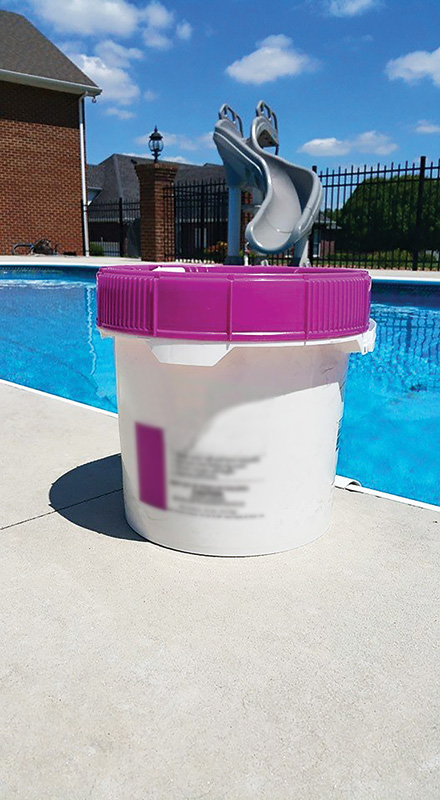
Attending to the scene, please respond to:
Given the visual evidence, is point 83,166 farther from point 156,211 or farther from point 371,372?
point 371,372

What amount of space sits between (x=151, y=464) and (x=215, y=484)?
23 cm

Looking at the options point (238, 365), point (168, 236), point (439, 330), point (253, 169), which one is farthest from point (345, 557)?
point (168, 236)

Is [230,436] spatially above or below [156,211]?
below

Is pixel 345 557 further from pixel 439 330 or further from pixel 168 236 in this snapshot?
pixel 168 236

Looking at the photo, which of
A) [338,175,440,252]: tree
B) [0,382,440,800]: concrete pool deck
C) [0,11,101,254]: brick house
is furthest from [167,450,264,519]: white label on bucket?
[0,11,101,254]: brick house

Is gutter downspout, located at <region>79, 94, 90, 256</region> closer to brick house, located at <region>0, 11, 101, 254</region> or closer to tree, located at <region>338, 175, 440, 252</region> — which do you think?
brick house, located at <region>0, 11, 101, 254</region>

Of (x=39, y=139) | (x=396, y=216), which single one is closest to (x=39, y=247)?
(x=39, y=139)

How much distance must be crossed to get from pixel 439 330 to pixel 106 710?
959 cm

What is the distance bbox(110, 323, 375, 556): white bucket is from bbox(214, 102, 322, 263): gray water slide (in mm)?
10600

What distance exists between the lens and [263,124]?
14.5 meters

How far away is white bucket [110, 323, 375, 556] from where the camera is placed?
69.3 inches

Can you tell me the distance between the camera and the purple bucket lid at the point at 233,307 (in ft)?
5.33

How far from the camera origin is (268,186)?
41.8 feet

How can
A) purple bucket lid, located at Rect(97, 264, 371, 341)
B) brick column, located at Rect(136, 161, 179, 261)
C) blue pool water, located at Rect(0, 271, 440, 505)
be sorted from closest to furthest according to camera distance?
purple bucket lid, located at Rect(97, 264, 371, 341) < blue pool water, located at Rect(0, 271, 440, 505) < brick column, located at Rect(136, 161, 179, 261)
